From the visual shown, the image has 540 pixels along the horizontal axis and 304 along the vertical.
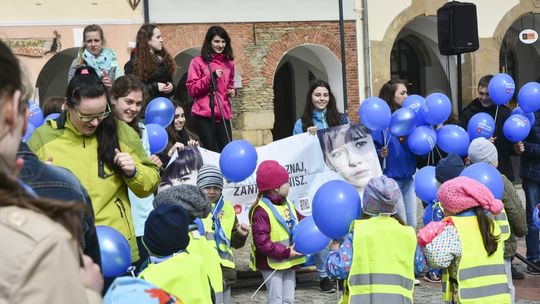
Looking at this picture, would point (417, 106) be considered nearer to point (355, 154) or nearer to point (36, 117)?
point (355, 154)

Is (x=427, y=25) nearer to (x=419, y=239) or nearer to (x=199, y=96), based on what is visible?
(x=199, y=96)

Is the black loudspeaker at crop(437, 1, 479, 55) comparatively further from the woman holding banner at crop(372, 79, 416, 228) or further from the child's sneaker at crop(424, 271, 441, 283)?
the child's sneaker at crop(424, 271, 441, 283)

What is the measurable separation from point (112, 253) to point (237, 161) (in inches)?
139

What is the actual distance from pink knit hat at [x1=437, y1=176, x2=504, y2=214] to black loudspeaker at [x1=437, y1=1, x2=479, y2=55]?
296 inches

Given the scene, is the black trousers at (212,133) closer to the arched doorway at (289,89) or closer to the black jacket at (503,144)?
the black jacket at (503,144)

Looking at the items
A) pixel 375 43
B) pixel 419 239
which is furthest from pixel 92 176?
pixel 375 43

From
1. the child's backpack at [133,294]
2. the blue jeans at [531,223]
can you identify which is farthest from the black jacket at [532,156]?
the child's backpack at [133,294]

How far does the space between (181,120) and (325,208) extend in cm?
286

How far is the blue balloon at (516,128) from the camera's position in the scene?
870 cm

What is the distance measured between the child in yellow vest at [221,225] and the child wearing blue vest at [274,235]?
0.43 feet

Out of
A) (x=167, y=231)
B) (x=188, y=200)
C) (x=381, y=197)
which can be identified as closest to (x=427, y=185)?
(x=381, y=197)

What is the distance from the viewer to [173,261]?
3.76 metres

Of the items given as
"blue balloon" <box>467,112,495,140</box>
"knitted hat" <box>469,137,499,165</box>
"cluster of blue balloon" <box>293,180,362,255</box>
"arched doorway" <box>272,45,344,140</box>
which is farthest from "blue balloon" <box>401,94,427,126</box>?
"arched doorway" <box>272,45,344,140</box>

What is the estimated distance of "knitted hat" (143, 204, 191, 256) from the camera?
378cm
